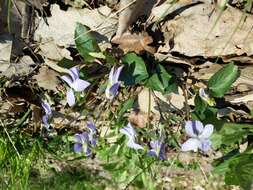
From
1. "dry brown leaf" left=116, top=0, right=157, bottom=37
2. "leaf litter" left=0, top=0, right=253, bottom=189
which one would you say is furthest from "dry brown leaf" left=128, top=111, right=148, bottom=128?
"dry brown leaf" left=116, top=0, right=157, bottom=37

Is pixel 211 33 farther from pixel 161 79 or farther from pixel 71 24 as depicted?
pixel 71 24

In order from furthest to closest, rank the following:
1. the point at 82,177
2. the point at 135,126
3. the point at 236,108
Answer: the point at 82,177, the point at 135,126, the point at 236,108

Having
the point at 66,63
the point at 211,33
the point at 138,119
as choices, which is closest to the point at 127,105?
the point at 138,119

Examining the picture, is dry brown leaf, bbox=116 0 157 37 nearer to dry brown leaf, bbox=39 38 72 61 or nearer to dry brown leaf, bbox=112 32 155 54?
dry brown leaf, bbox=112 32 155 54

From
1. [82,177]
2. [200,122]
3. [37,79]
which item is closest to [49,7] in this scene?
[37,79]

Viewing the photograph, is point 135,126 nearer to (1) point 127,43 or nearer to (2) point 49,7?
(1) point 127,43

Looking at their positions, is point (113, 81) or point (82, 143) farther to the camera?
point (82, 143)

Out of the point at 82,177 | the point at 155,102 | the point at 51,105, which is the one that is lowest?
the point at 82,177
